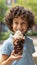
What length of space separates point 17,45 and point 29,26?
0.17m

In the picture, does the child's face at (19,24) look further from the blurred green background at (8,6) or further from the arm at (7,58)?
the blurred green background at (8,6)

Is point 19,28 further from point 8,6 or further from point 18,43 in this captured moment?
point 8,6

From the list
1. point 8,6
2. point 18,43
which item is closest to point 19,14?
point 18,43

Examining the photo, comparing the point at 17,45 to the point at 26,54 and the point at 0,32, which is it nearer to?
the point at 26,54

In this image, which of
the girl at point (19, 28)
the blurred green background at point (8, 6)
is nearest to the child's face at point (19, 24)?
the girl at point (19, 28)

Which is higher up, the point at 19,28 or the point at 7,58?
the point at 19,28

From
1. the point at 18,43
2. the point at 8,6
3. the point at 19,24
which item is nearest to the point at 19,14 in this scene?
the point at 19,24

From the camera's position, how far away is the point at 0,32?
168cm

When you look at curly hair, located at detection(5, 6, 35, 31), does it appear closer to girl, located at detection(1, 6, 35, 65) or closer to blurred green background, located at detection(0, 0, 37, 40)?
girl, located at detection(1, 6, 35, 65)

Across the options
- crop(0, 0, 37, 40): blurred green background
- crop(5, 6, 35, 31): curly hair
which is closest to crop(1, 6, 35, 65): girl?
crop(5, 6, 35, 31): curly hair

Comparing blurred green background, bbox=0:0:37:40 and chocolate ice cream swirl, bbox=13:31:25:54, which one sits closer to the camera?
chocolate ice cream swirl, bbox=13:31:25:54

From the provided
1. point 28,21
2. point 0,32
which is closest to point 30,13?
point 28,21

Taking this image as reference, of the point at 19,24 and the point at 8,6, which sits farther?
the point at 8,6

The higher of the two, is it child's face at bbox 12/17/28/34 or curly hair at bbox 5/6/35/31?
curly hair at bbox 5/6/35/31
